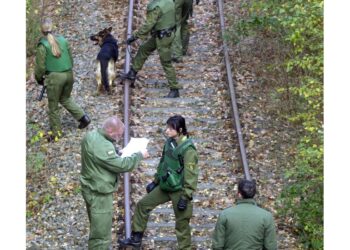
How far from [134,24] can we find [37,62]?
16.4 ft

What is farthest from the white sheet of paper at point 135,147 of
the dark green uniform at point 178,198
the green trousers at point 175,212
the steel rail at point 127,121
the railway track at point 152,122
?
the railway track at point 152,122

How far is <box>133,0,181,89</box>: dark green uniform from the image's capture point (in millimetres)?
14086

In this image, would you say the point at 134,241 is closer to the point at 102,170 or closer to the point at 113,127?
the point at 102,170

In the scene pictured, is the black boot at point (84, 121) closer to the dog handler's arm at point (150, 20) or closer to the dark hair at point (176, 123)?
the dog handler's arm at point (150, 20)

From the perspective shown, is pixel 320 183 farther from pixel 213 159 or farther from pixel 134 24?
pixel 134 24

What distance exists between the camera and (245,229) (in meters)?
8.45

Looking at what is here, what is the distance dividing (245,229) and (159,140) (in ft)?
17.3

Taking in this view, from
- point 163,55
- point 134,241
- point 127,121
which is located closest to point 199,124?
point 127,121

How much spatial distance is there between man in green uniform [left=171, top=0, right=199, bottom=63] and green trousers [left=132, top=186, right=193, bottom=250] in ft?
20.5

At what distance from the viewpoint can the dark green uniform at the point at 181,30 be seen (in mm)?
16062

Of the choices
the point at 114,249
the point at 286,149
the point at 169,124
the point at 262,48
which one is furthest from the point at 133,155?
the point at 262,48

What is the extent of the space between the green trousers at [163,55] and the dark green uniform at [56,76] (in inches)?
72.2

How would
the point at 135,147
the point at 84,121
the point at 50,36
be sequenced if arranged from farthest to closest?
the point at 84,121 → the point at 50,36 → the point at 135,147

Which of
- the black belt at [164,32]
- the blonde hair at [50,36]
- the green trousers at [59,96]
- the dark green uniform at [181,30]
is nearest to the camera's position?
the blonde hair at [50,36]
